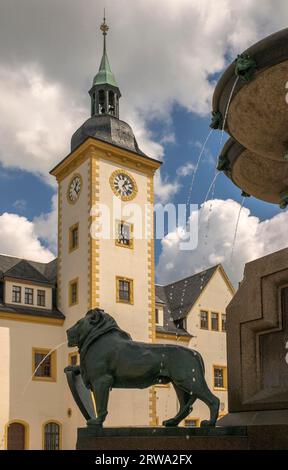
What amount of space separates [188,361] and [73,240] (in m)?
32.7

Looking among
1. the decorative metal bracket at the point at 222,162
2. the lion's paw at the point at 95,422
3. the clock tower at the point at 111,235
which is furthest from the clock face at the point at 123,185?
the lion's paw at the point at 95,422

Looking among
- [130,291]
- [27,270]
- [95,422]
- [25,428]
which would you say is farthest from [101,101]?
[95,422]

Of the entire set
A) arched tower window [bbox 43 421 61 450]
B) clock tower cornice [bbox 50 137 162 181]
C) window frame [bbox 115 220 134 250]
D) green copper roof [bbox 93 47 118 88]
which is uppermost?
green copper roof [bbox 93 47 118 88]

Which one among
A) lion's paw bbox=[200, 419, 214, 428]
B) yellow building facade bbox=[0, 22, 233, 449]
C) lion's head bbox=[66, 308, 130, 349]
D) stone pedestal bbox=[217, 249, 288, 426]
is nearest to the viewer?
lion's paw bbox=[200, 419, 214, 428]

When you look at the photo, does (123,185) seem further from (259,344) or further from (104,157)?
(259,344)

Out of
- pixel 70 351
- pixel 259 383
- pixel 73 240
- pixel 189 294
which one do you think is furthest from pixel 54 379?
pixel 259 383

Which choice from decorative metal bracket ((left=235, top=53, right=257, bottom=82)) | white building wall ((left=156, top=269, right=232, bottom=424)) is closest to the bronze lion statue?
decorative metal bracket ((left=235, top=53, right=257, bottom=82))

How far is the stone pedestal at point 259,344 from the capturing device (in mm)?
7664

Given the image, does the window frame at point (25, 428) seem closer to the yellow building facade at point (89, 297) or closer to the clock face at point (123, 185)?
the yellow building facade at point (89, 297)

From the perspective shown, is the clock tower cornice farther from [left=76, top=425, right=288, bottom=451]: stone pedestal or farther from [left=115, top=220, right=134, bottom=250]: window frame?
[left=76, top=425, right=288, bottom=451]: stone pedestal

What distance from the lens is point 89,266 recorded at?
120 ft

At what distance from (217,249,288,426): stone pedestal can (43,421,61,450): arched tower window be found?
2932 cm

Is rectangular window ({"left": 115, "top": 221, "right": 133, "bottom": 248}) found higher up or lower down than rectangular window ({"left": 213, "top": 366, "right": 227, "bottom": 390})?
higher up

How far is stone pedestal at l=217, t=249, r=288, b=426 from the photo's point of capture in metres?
7.66
